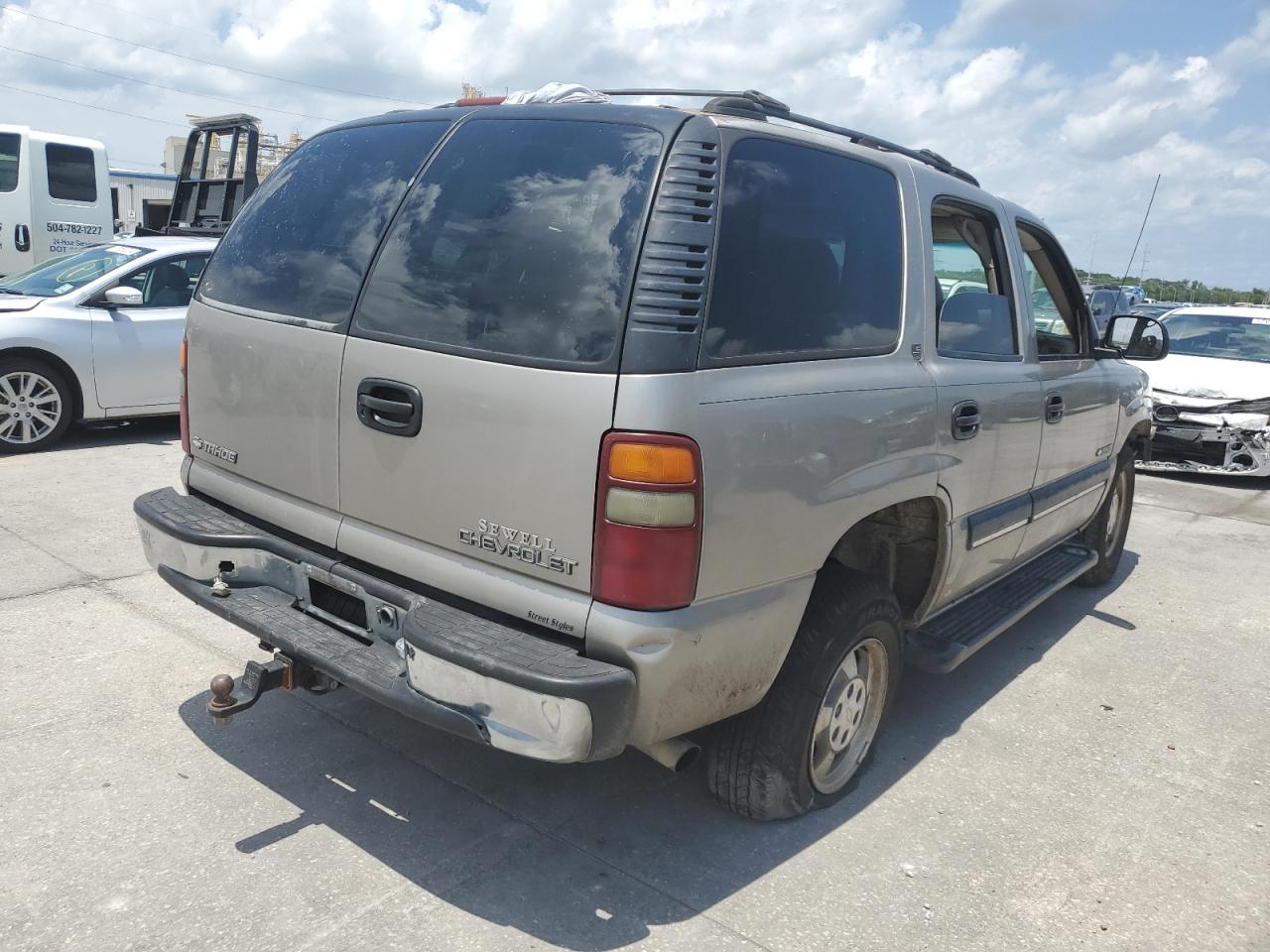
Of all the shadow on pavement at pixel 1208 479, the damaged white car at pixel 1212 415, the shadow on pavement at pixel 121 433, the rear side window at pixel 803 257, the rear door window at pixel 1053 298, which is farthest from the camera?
the shadow on pavement at pixel 1208 479

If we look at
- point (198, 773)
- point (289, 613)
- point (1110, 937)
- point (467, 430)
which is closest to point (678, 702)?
point (467, 430)

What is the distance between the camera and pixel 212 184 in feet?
36.1

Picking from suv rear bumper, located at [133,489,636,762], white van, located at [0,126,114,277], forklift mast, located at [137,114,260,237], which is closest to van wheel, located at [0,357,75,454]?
forklift mast, located at [137,114,260,237]

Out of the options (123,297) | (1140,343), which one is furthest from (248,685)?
(123,297)

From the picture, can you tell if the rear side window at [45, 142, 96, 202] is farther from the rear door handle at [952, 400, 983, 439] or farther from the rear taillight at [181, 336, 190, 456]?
the rear door handle at [952, 400, 983, 439]

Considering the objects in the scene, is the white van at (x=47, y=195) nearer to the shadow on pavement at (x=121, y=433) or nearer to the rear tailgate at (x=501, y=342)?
the shadow on pavement at (x=121, y=433)

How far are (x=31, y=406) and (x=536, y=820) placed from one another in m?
6.16

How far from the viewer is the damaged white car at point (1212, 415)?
9195 mm

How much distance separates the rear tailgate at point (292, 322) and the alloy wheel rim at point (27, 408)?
4.84 meters

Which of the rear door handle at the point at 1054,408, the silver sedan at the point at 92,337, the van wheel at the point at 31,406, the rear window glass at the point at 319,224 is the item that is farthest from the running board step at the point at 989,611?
the van wheel at the point at 31,406

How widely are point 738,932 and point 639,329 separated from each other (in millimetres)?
1562

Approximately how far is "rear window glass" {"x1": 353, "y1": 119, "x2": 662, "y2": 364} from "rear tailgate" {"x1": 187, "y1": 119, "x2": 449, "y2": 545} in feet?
0.52

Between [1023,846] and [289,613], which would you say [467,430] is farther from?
[1023,846]

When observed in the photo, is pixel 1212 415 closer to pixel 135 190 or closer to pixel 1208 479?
pixel 1208 479
